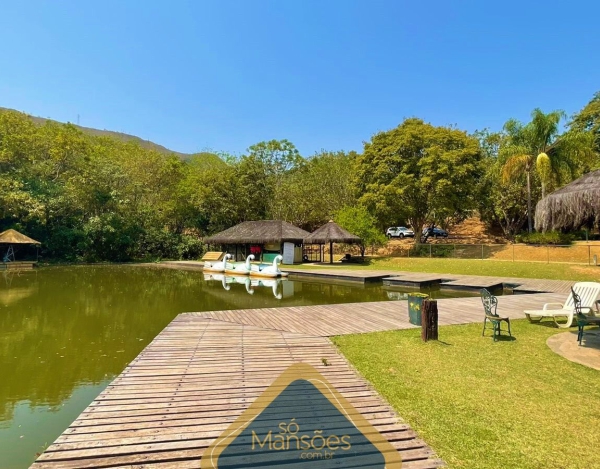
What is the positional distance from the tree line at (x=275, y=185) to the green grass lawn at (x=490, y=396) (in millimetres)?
20013

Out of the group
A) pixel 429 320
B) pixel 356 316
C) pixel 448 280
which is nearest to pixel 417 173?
pixel 448 280

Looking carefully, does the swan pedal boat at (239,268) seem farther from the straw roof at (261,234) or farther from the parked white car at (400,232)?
the parked white car at (400,232)

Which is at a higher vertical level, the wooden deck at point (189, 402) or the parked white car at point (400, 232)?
the parked white car at point (400, 232)

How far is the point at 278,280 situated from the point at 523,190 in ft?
72.1

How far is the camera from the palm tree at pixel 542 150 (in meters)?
23.1

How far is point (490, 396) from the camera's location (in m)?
3.92

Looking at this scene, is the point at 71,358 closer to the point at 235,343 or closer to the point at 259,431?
the point at 235,343

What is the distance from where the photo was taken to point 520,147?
24266mm

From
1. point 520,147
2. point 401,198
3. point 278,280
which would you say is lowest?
point 278,280

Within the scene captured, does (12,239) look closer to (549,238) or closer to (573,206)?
(573,206)

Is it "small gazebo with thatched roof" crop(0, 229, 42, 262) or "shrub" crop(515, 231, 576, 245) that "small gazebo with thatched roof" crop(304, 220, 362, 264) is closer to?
"shrub" crop(515, 231, 576, 245)

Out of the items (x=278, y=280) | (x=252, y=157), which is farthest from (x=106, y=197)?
(x=278, y=280)

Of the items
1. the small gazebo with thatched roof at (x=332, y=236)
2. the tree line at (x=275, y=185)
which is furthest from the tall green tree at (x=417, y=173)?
the small gazebo with thatched roof at (x=332, y=236)

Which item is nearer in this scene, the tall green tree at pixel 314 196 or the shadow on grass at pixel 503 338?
Result: the shadow on grass at pixel 503 338
